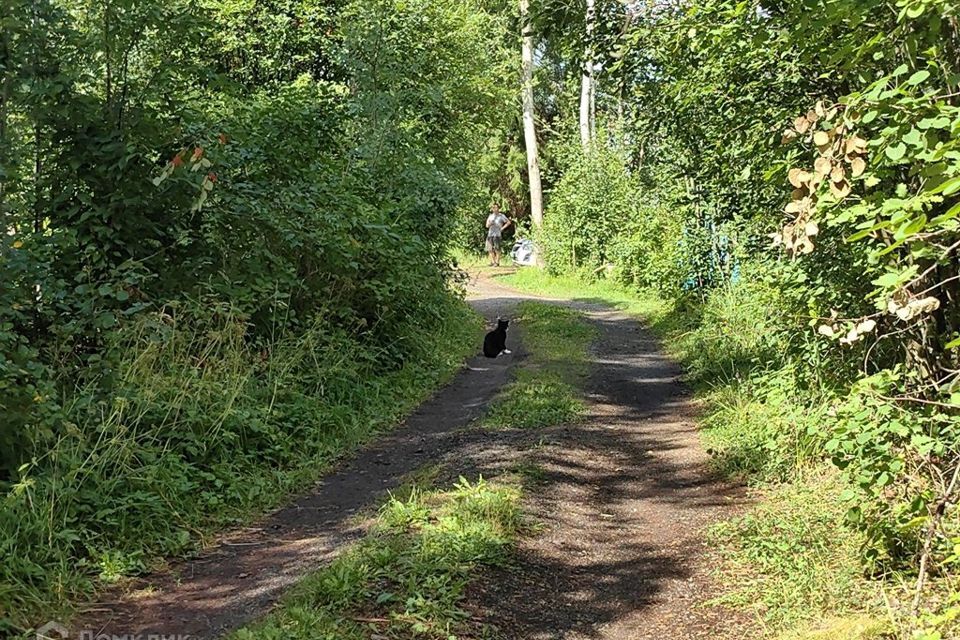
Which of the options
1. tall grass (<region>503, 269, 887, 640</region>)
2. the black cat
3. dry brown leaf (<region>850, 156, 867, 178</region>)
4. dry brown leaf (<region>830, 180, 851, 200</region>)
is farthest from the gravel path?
the black cat

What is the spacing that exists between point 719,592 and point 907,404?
5.29 ft

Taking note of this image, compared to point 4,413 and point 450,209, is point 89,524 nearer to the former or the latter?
point 4,413

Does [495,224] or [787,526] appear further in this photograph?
[495,224]

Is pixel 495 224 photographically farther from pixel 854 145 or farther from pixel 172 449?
pixel 854 145

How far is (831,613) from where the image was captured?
190 inches
